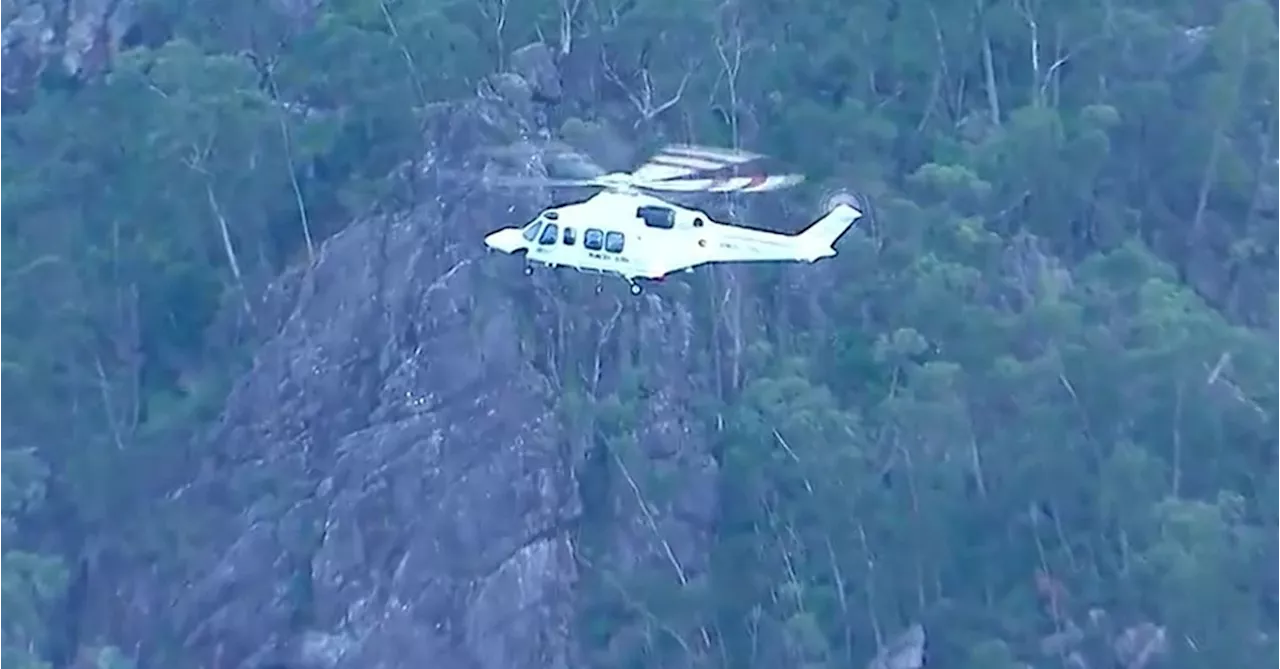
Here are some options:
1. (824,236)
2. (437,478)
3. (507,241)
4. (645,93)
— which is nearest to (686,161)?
(824,236)

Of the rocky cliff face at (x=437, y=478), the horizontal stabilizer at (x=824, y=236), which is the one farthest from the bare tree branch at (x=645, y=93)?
the horizontal stabilizer at (x=824, y=236)

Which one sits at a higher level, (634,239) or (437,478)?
(634,239)

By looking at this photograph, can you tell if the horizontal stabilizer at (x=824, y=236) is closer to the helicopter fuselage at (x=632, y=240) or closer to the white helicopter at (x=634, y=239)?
the white helicopter at (x=634, y=239)

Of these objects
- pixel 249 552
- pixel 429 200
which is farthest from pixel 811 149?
pixel 249 552

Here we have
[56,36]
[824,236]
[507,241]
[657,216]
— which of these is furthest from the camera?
[56,36]

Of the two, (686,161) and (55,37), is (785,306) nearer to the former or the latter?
(686,161)

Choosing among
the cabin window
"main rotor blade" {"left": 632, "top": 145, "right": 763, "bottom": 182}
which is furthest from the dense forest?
the cabin window
